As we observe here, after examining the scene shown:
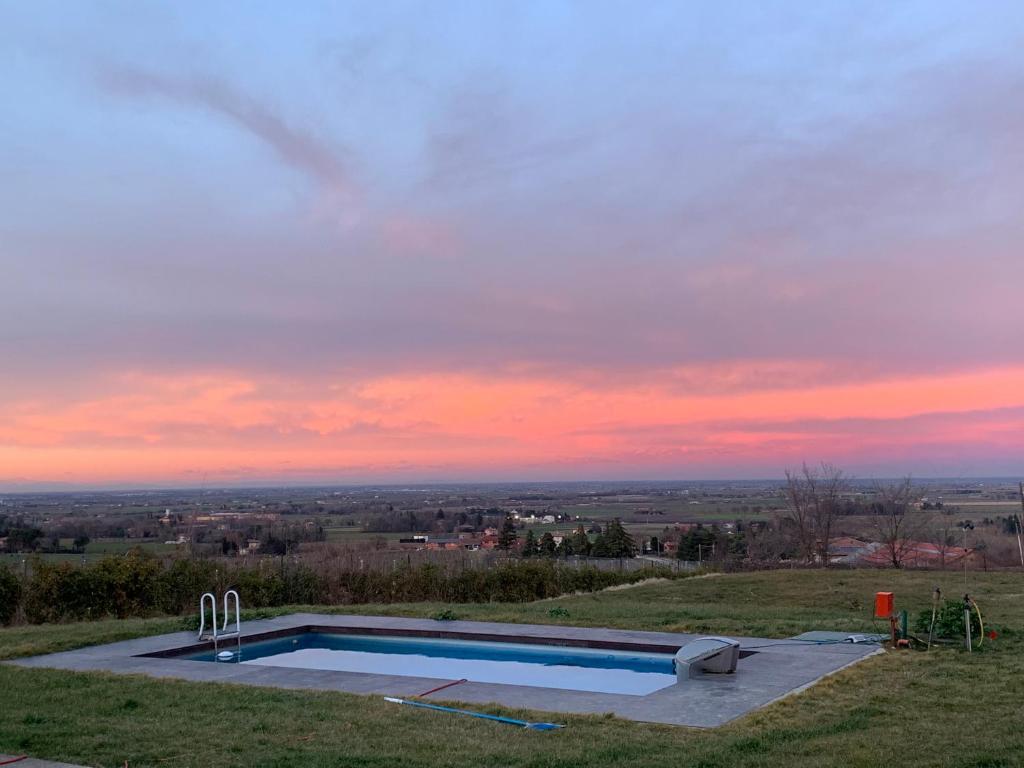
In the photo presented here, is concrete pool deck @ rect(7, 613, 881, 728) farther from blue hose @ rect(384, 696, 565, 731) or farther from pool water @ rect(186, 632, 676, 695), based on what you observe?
blue hose @ rect(384, 696, 565, 731)

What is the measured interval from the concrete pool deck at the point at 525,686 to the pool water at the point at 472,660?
5.0 inches

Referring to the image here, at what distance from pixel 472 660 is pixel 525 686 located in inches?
97.3

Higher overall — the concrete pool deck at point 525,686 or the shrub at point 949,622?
the shrub at point 949,622

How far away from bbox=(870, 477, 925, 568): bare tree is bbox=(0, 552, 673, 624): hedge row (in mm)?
13632

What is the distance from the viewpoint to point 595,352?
74.3 feet

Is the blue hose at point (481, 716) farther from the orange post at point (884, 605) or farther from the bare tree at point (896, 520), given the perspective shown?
the bare tree at point (896, 520)

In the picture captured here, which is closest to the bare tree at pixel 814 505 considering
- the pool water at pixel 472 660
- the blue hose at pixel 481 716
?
the pool water at pixel 472 660

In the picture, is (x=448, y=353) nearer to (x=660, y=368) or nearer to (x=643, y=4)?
(x=660, y=368)

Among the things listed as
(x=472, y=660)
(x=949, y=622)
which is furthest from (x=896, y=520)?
(x=472, y=660)

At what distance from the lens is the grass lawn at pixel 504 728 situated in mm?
5059

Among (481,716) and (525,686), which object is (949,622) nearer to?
(525,686)

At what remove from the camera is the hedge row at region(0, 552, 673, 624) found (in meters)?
13.1

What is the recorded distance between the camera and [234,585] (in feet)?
47.6

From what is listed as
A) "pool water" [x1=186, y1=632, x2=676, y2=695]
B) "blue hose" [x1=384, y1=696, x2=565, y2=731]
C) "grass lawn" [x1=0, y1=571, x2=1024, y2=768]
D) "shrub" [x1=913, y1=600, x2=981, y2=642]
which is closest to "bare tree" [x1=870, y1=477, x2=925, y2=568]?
"shrub" [x1=913, y1=600, x2=981, y2=642]
